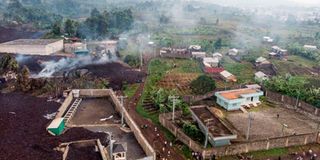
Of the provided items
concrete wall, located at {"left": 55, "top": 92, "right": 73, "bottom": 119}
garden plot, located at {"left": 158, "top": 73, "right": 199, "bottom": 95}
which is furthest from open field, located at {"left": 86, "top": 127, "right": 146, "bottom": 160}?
garden plot, located at {"left": 158, "top": 73, "right": 199, "bottom": 95}

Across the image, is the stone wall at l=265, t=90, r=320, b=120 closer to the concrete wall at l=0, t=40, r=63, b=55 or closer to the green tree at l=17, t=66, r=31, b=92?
the green tree at l=17, t=66, r=31, b=92

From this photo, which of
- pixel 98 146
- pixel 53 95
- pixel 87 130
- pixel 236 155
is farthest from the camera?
pixel 53 95

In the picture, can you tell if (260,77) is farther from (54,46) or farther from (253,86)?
(54,46)

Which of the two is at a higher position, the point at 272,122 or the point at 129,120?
the point at 129,120

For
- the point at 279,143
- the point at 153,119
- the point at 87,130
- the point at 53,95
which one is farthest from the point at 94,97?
the point at 279,143

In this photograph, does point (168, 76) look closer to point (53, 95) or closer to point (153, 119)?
point (153, 119)

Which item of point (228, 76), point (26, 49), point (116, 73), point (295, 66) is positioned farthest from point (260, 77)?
point (26, 49)

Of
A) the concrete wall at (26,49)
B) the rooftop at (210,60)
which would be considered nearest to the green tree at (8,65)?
the concrete wall at (26,49)
